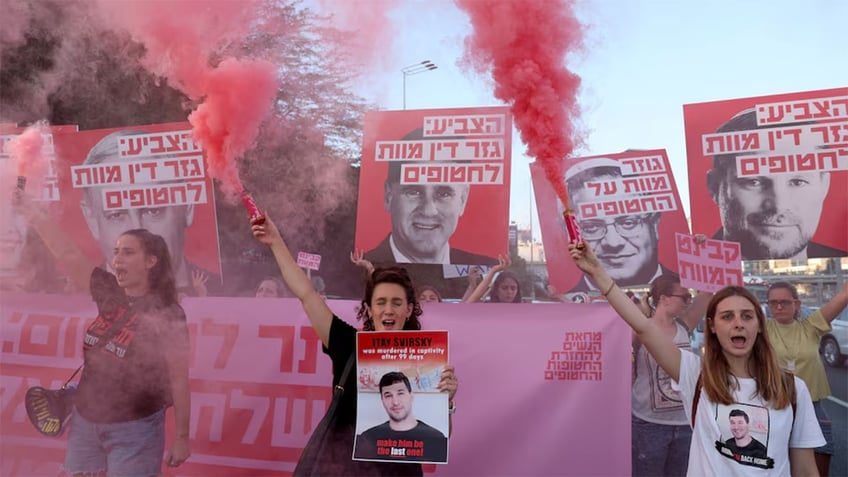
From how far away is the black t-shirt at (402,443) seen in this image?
2400 mm

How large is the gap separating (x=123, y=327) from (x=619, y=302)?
240 centimetres

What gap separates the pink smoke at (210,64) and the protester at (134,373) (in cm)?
67

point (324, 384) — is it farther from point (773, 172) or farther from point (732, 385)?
point (773, 172)

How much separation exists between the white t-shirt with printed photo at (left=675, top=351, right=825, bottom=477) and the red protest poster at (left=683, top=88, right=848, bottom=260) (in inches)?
68.6

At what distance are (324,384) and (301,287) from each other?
1.26m

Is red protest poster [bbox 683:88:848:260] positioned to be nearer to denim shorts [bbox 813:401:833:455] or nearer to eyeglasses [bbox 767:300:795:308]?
eyeglasses [bbox 767:300:795:308]

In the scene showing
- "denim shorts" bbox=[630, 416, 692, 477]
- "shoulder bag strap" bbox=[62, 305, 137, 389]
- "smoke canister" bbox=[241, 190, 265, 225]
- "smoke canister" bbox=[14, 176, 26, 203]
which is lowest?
"denim shorts" bbox=[630, 416, 692, 477]

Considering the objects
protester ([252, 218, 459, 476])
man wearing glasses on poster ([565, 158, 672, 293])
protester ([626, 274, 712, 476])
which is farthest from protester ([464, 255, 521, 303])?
protester ([252, 218, 459, 476])

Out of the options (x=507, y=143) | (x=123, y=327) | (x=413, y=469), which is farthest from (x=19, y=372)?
(x=507, y=143)

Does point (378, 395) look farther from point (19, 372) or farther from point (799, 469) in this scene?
point (19, 372)

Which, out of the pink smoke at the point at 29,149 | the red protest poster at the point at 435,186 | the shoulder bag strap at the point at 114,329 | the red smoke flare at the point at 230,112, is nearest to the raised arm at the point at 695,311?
the red protest poster at the point at 435,186

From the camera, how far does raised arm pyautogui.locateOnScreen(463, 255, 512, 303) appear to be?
384cm

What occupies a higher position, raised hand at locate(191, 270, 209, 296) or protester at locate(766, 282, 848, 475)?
raised hand at locate(191, 270, 209, 296)

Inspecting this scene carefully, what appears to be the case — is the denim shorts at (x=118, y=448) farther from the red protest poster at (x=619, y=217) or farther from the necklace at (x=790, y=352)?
the necklace at (x=790, y=352)
